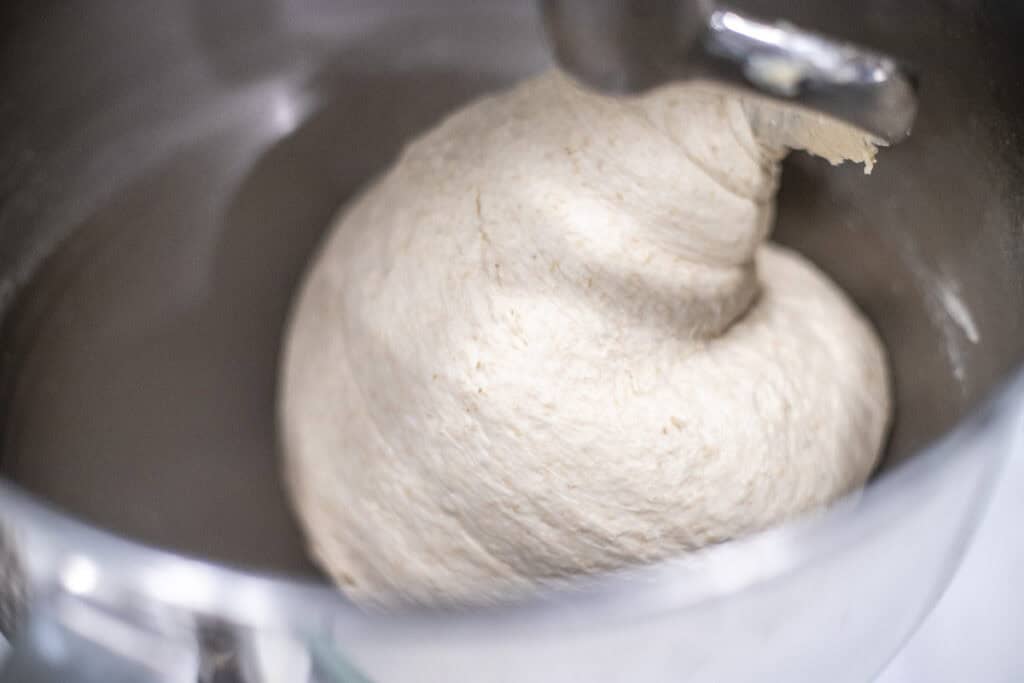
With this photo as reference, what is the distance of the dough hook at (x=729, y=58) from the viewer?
18.2 inches

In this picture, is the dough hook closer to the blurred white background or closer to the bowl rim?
the bowl rim

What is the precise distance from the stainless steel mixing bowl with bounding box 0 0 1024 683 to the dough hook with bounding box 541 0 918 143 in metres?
0.13

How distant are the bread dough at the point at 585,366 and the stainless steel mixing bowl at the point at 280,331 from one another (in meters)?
0.08

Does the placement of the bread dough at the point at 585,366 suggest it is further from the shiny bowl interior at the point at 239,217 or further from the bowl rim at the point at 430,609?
the bowl rim at the point at 430,609

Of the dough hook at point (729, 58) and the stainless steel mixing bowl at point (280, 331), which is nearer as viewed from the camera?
the stainless steel mixing bowl at point (280, 331)

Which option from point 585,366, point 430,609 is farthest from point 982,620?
point 430,609

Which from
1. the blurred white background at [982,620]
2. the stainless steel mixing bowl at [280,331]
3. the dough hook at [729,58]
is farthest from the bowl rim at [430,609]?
the blurred white background at [982,620]

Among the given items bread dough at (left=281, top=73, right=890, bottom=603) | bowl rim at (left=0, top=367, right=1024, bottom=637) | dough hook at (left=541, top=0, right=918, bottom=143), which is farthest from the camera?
bread dough at (left=281, top=73, right=890, bottom=603)

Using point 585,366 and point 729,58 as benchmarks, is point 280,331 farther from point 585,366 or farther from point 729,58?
point 729,58

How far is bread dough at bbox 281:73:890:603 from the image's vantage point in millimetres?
587

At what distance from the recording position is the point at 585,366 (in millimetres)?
595

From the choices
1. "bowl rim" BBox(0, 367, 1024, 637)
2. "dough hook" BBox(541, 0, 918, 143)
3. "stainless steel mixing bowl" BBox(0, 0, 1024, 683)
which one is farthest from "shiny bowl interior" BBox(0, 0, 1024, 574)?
"bowl rim" BBox(0, 367, 1024, 637)

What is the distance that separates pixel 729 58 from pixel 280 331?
0.41 metres

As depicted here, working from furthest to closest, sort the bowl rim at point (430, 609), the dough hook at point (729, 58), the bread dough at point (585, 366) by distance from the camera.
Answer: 1. the bread dough at point (585, 366)
2. the dough hook at point (729, 58)
3. the bowl rim at point (430, 609)
